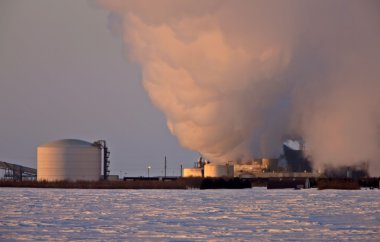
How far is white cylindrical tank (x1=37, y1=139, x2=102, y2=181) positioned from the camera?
494ft

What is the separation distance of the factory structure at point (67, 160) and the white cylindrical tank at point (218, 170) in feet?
68.5

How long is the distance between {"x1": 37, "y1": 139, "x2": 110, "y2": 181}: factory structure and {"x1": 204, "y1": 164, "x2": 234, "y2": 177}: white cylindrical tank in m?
20.9

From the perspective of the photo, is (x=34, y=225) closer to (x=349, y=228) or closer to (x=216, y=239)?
A: (x=216, y=239)

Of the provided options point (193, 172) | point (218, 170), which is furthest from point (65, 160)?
point (193, 172)

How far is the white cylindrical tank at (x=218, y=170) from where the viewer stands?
16338 cm

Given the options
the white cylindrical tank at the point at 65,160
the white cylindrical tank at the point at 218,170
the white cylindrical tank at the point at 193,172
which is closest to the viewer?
the white cylindrical tank at the point at 65,160

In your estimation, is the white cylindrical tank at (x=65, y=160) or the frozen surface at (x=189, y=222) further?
the white cylindrical tank at (x=65, y=160)

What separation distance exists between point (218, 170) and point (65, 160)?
2786cm

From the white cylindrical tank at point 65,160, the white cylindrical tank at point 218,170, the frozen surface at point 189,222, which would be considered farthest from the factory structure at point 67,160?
the frozen surface at point 189,222

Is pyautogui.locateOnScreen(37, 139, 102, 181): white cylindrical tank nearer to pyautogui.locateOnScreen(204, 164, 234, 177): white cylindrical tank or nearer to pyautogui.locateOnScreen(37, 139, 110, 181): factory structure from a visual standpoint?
pyautogui.locateOnScreen(37, 139, 110, 181): factory structure

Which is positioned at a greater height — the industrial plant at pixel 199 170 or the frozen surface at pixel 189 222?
the industrial plant at pixel 199 170

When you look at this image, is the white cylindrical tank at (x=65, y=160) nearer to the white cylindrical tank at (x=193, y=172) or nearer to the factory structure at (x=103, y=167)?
the factory structure at (x=103, y=167)

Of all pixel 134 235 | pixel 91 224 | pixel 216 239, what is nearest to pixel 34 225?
pixel 91 224

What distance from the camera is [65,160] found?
15038 cm
